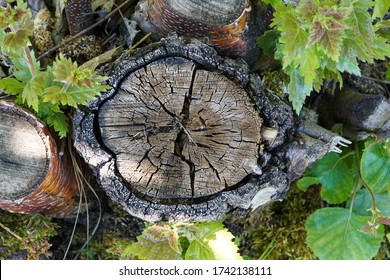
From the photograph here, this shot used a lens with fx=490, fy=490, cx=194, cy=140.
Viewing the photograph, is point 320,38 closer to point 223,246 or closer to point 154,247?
point 223,246

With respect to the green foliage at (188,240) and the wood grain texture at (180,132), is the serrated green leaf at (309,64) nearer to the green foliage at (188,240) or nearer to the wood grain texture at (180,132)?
the wood grain texture at (180,132)

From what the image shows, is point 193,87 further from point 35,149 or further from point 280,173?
point 35,149

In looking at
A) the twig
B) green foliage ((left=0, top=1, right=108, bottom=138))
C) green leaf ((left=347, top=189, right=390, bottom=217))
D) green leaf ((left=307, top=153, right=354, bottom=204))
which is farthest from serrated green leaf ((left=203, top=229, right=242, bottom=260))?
the twig

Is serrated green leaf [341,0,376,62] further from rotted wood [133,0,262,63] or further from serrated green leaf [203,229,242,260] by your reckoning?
serrated green leaf [203,229,242,260]

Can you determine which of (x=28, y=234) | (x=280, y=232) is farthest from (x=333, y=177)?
(x=28, y=234)

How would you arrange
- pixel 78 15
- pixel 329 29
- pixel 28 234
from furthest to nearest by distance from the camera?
pixel 28 234, pixel 78 15, pixel 329 29

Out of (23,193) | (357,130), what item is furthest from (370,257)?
(23,193)
